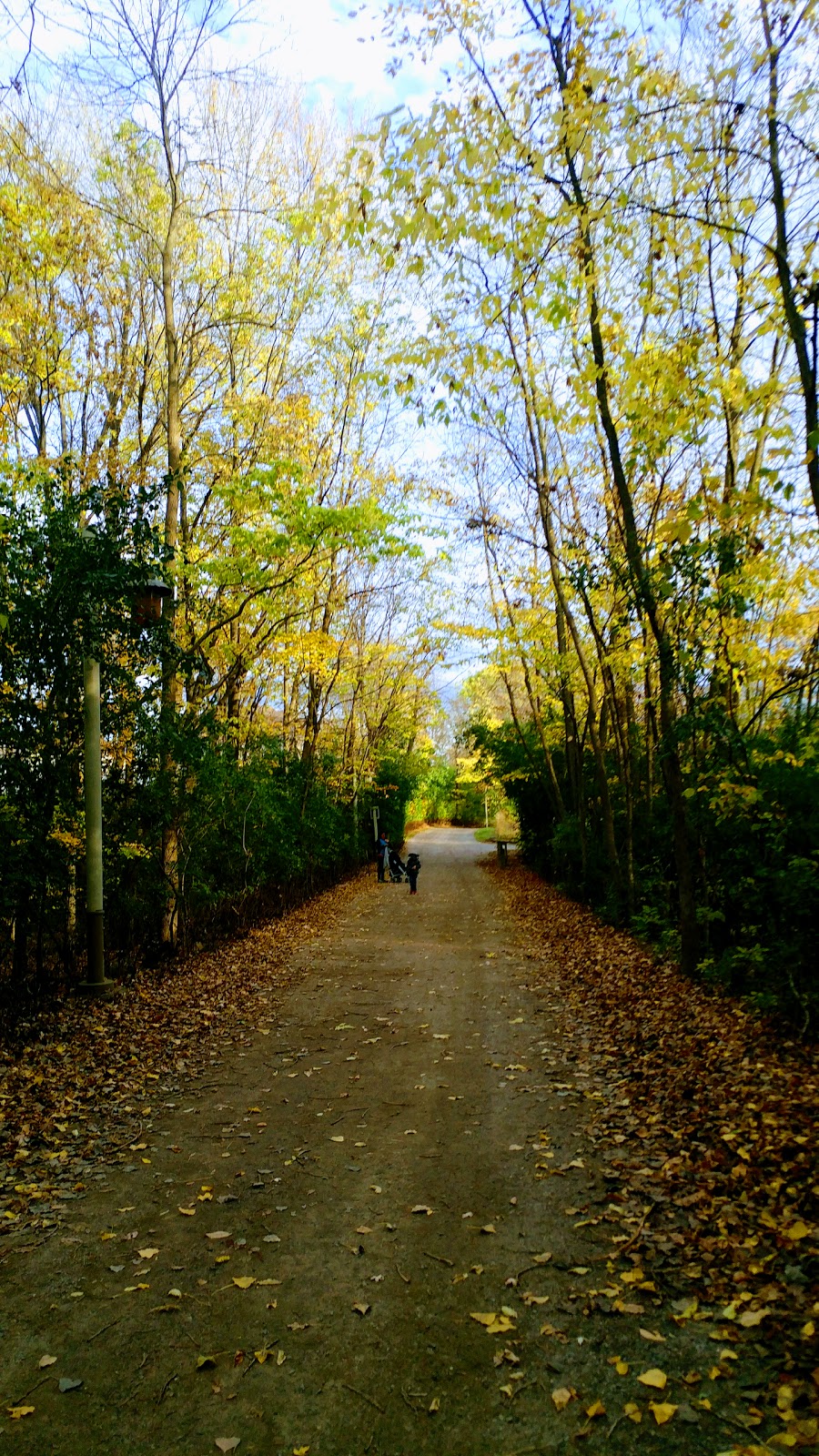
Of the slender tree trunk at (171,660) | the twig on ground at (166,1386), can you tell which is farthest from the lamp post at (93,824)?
the twig on ground at (166,1386)

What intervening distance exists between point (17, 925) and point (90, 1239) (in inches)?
166

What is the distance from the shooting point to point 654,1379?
111 inches

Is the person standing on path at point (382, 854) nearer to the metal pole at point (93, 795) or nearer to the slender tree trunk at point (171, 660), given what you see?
the slender tree trunk at point (171, 660)

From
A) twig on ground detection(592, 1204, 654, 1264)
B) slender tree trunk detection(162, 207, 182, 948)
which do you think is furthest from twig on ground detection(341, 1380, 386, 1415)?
slender tree trunk detection(162, 207, 182, 948)

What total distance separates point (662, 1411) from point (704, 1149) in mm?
1980

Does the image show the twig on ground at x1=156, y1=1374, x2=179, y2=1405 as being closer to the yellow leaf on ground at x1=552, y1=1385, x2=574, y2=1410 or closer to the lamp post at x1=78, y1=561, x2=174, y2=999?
the yellow leaf on ground at x1=552, y1=1385, x2=574, y2=1410

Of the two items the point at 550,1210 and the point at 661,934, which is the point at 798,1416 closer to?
the point at 550,1210

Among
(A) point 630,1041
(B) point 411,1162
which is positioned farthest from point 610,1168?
(A) point 630,1041

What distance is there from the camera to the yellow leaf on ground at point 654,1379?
2.79m

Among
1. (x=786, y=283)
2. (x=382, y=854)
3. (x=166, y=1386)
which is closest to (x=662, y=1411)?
(x=166, y=1386)

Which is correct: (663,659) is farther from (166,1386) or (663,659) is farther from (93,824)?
(166,1386)

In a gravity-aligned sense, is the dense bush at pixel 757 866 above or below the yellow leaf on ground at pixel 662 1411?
above

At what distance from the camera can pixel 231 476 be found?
41.0ft

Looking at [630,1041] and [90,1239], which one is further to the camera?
[630,1041]
